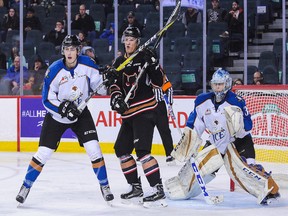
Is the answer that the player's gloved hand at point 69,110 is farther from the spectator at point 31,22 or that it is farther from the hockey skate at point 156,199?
the spectator at point 31,22

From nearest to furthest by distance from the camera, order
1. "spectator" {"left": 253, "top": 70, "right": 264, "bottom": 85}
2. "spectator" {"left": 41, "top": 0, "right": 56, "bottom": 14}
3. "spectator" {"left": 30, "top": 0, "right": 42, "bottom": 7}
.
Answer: "spectator" {"left": 253, "top": 70, "right": 264, "bottom": 85}
"spectator" {"left": 30, "top": 0, "right": 42, "bottom": 7}
"spectator" {"left": 41, "top": 0, "right": 56, "bottom": 14}

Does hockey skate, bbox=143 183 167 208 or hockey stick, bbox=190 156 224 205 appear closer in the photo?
hockey skate, bbox=143 183 167 208

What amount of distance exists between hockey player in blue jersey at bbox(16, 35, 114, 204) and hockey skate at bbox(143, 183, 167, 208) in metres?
0.26

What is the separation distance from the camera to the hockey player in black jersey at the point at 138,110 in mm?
5902

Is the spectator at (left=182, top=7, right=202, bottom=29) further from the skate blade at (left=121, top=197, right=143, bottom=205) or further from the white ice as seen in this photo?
the skate blade at (left=121, top=197, right=143, bottom=205)

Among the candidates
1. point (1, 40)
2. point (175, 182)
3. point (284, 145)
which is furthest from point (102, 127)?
point (175, 182)

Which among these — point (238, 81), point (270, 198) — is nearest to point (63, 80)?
point (270, 198)

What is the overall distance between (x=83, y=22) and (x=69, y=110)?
17.1ft

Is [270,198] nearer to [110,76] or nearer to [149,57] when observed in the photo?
[149,57]

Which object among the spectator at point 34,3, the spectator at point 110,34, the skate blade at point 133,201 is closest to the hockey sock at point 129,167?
the skate blade at point 133,201

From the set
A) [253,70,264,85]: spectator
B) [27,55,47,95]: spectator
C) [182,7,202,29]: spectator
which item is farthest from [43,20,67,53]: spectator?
[253,70,264,85]: spectator

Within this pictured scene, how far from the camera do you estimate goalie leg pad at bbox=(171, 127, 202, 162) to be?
19.8 feet

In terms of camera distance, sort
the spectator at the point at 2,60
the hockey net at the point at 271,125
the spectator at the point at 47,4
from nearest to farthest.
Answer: the hockey net at the point at 271,125 → the spectator at the point at 2,60 → the spectator at the point at 47,4

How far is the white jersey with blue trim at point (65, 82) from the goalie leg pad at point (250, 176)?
1.04 m
